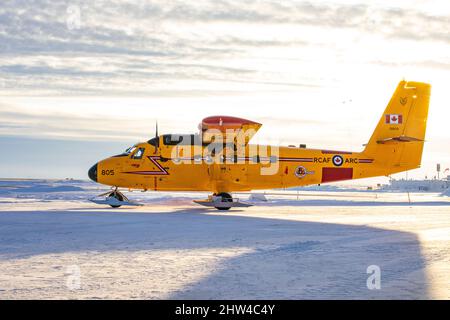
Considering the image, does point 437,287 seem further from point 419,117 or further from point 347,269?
point 419,117

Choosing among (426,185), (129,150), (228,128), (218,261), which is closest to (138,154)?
(129,150)

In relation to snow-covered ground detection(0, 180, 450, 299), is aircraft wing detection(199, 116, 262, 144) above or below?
above

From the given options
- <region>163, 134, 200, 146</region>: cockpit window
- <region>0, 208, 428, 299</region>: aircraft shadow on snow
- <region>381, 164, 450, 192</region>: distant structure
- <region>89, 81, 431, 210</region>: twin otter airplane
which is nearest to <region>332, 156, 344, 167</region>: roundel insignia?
<region>89, 81, 431, 210</region>: twin otter airplane

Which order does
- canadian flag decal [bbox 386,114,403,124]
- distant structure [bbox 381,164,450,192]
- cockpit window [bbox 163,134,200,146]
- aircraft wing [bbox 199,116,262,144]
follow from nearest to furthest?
aircraft wing [bbox 199,116,262,144] < cockpit window [bbox 163,134,200,146] < canadian flag decal [bbox 386,114,403,124] < distant structure [bbox 381,164,450,192]

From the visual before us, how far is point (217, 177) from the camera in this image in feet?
80.9

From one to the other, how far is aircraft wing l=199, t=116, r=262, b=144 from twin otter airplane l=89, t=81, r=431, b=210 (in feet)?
1.02

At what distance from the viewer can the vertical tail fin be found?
972 inches

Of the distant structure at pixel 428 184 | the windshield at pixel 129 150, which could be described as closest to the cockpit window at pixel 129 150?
the windshield at pixel 129 150

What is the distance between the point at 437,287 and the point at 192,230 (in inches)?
335

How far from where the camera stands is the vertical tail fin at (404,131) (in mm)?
24688

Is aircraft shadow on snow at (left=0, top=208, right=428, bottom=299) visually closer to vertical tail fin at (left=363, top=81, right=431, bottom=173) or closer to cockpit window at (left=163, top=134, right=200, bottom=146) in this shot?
cockpit window at (left=163, top=134, right=200, bottom=146)

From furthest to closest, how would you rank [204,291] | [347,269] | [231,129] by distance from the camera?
1. [231,129]
2. [347,269]
3. [204,291]
